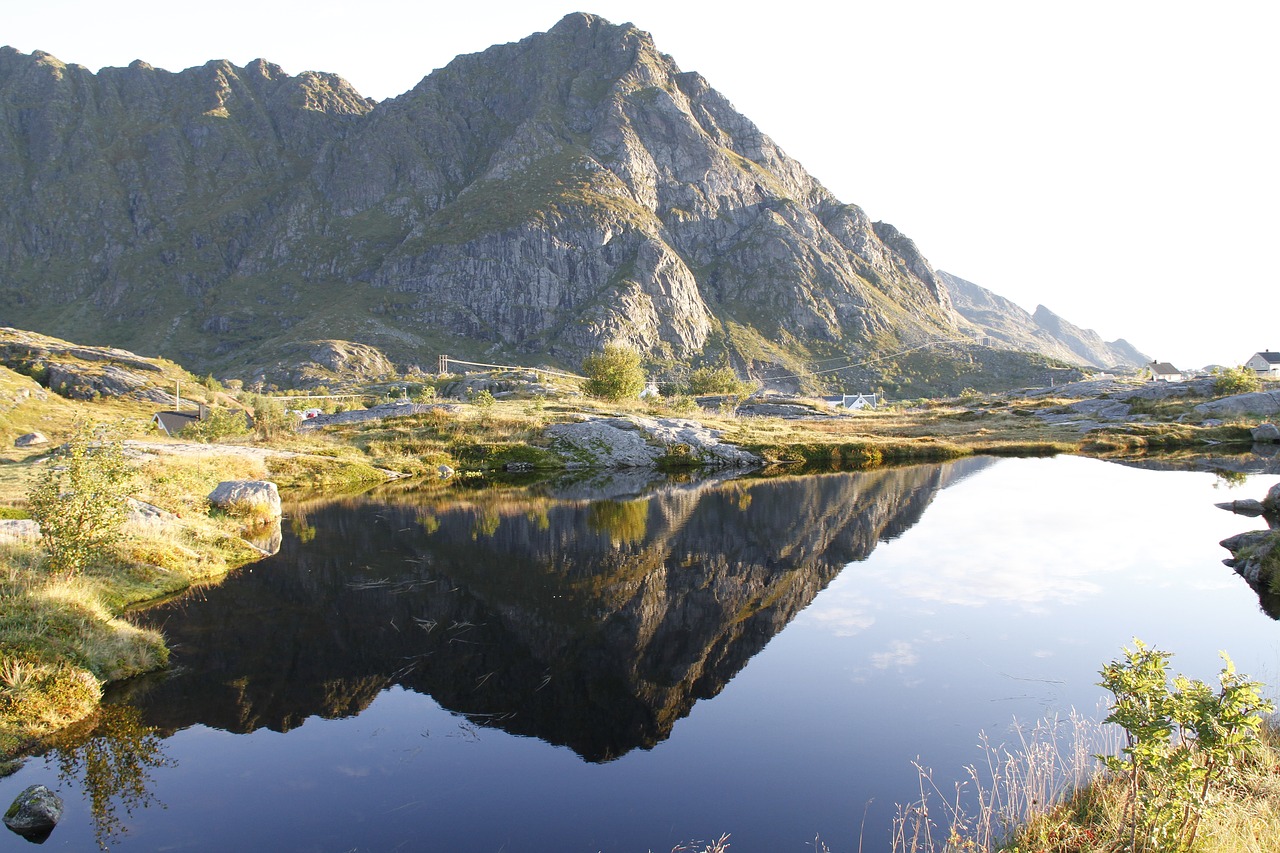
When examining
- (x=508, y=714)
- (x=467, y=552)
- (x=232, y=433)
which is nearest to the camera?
(x=508, y=714)

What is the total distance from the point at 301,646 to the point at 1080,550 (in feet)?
96.3

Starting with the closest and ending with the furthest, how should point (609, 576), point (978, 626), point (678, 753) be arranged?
point (678, 753) < point (978, 626) < point (609, 576)

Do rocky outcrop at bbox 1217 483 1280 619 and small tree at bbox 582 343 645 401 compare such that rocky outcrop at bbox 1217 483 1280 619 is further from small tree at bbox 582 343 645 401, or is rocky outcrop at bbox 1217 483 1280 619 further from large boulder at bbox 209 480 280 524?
small tree at bbox 582 343 645 401

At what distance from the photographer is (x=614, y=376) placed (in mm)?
91438

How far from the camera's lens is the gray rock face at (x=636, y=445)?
63734mm

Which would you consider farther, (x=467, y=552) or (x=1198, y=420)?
(x=1198, y=420)

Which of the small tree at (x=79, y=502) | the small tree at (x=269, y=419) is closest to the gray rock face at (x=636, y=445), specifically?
the small tree at (x=269, y=419)

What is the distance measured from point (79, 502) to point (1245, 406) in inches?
4573

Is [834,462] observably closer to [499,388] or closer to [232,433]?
[232,433]

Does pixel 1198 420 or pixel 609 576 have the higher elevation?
pixel 1198 420

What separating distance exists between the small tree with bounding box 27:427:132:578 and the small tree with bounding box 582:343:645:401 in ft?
239

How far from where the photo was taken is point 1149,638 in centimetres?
1855

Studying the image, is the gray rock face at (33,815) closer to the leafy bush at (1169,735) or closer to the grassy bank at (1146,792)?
the grassy bank at (1146,792)

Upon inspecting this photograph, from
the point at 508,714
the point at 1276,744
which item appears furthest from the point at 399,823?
the point at 1276,744
